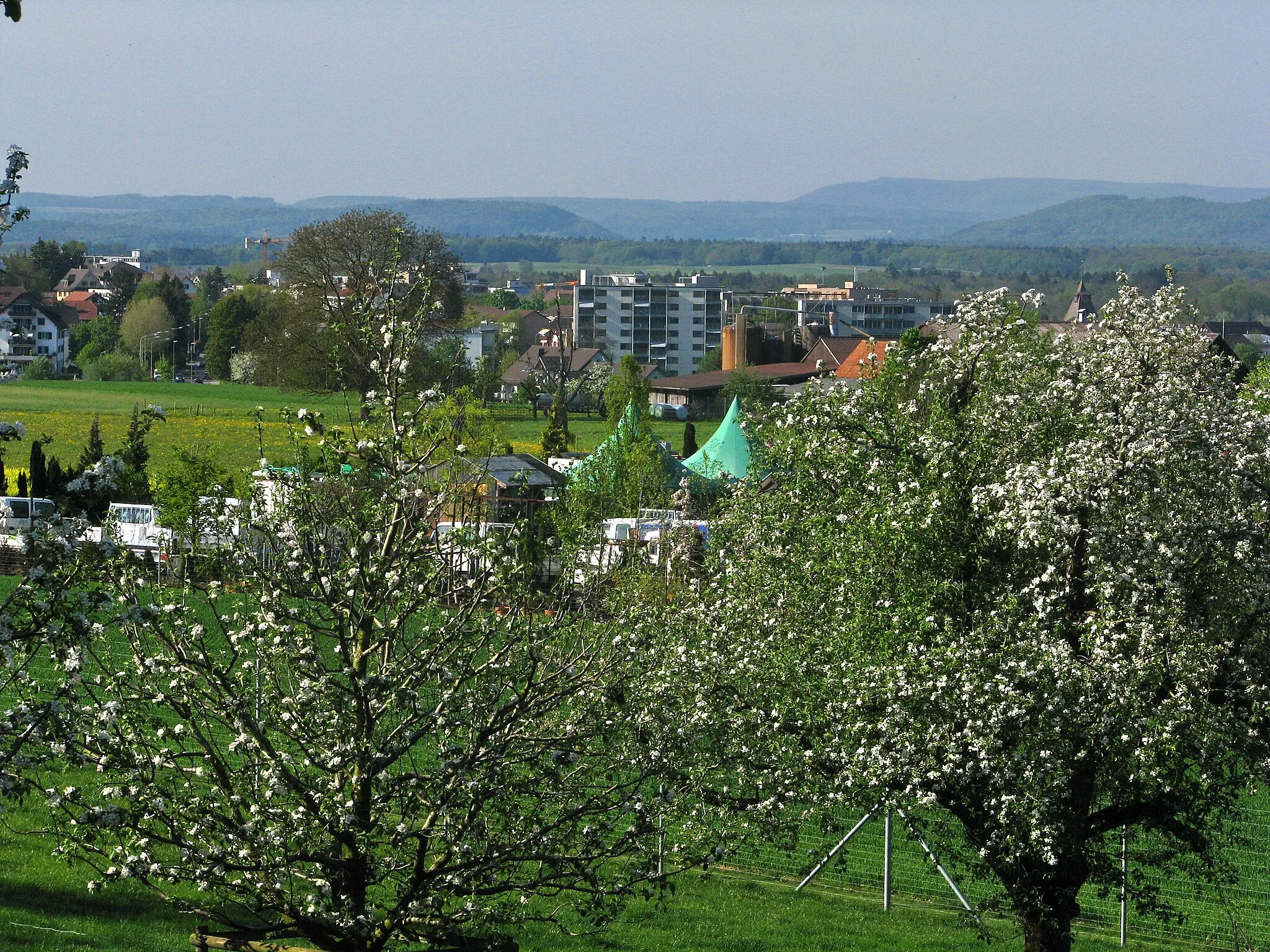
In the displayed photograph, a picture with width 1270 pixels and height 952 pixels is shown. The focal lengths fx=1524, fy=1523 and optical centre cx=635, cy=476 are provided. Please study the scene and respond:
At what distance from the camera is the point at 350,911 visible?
28.6 feet

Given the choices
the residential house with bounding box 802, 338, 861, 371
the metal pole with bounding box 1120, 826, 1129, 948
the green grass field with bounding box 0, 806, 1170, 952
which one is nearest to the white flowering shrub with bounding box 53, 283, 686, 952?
the green grass field with bounding box 0, 806, 1170, 952

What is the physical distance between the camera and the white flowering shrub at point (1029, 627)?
1273 centimetres

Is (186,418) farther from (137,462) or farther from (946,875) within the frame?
(946,875)

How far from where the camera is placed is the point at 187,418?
76.6m

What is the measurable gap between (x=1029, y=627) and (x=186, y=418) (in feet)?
225

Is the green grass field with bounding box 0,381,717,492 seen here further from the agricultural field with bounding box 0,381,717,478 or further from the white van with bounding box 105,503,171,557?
the white van with bounding box 105,503,171,557

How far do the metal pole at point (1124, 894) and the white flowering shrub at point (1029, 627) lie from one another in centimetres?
18

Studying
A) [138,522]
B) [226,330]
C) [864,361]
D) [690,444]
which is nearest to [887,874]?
[864,361]

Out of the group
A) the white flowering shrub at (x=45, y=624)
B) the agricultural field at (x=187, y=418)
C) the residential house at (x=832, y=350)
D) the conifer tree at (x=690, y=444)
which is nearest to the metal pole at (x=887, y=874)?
the white flowering shrub at (x=45, y=624)

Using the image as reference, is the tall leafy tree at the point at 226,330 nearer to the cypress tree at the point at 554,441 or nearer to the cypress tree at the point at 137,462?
the cypress tree at the point at 554,441

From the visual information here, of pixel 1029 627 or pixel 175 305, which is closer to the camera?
pixel 1029 627

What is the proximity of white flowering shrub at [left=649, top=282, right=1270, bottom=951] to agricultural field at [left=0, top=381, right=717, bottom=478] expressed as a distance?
36.6m

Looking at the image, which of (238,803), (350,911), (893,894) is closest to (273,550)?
(238,803)

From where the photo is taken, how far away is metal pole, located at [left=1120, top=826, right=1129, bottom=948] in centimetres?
1423
